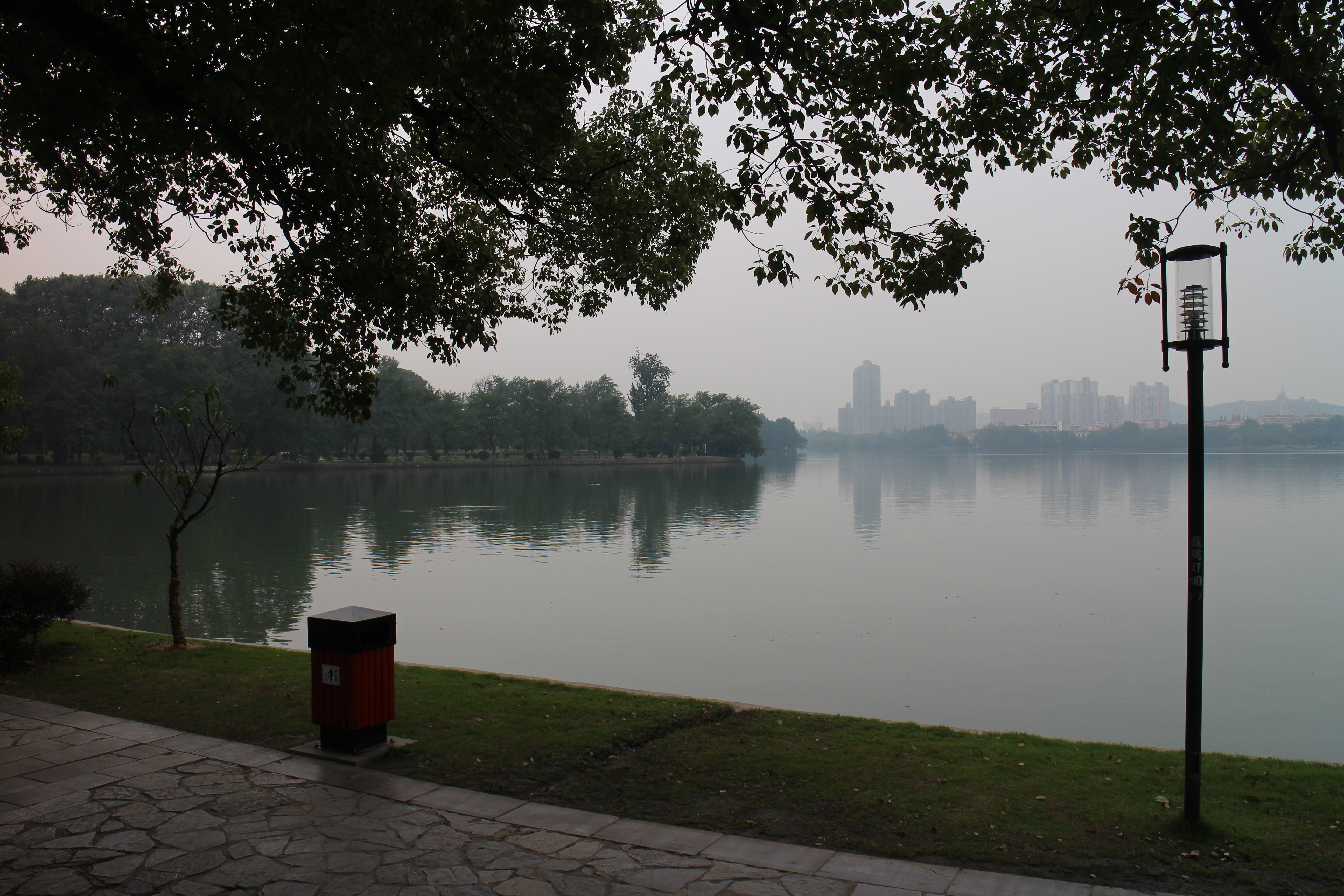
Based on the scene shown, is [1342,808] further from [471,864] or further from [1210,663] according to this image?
[1210,663]

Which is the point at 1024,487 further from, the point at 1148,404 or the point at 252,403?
the point at 1148,404

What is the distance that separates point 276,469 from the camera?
234 ft

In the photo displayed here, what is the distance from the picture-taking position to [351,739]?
581 cm

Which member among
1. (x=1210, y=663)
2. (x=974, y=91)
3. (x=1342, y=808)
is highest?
(x=974, y=91)

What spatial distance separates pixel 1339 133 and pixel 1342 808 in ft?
14.0

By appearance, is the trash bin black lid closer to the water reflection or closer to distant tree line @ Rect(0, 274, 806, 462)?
the water reflection

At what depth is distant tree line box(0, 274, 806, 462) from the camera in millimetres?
58406

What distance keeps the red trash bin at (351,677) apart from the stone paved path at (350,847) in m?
0.28

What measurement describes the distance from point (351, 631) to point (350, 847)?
1693 mm

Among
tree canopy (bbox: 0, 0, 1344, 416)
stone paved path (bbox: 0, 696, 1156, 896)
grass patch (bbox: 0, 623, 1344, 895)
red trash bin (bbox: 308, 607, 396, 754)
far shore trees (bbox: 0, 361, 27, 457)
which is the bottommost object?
grass patch (bbox: 0, 623, 1344, 895)

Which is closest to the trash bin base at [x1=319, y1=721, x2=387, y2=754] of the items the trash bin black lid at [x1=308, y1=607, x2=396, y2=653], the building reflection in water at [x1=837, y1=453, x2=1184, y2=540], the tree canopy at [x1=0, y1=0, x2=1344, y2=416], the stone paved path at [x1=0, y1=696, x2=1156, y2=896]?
the stone paved path at [x1=0, y1=696, x2=1156, y2=896]

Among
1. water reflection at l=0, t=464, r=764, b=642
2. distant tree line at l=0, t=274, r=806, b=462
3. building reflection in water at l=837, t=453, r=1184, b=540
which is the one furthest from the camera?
distant tree line at l=0, t=274, r=806, b=462

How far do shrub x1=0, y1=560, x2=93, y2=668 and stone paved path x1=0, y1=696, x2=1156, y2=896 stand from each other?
121 inches

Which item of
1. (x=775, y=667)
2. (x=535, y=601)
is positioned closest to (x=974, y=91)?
(x=775, y=667)
